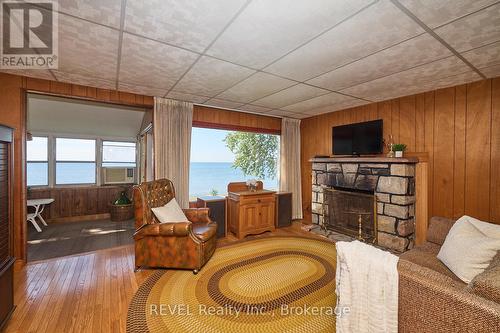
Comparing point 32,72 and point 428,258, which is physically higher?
point 32,72

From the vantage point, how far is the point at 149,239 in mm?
2725

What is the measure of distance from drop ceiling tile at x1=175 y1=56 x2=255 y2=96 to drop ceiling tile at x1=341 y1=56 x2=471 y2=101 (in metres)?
1.65

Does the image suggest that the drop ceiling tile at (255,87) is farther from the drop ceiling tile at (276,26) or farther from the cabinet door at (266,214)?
the cabinet door at (266,214)

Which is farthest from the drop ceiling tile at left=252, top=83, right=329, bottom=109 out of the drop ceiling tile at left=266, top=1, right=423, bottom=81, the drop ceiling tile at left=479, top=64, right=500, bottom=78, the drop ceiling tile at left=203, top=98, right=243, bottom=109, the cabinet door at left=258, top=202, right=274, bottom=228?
the cabinet door at left=258, top=202, right=274, bottom=228

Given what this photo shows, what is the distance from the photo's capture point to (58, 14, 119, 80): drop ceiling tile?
1.74 meters

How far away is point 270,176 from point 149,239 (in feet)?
12.6

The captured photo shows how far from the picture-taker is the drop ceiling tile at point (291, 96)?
10.4 ft

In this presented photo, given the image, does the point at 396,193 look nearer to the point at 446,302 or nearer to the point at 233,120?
the point at 446,302

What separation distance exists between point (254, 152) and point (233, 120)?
68.6 inches

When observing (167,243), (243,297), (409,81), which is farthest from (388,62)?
(167,243)

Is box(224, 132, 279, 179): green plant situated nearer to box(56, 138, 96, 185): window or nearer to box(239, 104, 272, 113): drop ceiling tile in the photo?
box(239, 104, 272, 113): drop ceiling tile

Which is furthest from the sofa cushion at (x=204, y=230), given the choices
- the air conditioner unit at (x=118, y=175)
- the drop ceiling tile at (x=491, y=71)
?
the drop ceiling tile at (x=491, y=71)

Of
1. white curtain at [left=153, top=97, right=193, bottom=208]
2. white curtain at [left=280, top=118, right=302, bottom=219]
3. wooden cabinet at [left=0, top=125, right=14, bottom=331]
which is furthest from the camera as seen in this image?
white curtain at [left=280, top=118, right=302, bottom=219]

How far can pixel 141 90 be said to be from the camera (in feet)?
10.8
